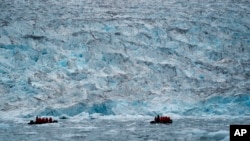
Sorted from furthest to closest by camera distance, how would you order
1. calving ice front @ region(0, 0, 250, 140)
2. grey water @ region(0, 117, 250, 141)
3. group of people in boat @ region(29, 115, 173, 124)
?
calving ice front @ region(0, 0, 250, 140), group of people in boat @ region(29, 115, 173, 124), grey water @ region(0, 117, 250, 141)

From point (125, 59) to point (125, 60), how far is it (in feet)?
0.20

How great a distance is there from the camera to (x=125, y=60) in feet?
61.8

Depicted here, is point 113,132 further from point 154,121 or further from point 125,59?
point 125,59

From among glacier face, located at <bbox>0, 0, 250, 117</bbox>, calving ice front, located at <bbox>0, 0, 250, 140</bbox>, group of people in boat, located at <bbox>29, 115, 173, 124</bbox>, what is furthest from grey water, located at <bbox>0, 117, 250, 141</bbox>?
glacier face, located at <bbox>0, 0, 250, 117</bbox>

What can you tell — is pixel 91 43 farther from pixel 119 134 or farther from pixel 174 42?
pixel 119 134

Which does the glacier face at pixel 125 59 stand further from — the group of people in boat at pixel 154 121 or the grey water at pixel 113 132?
the grey water at pixel 113 132

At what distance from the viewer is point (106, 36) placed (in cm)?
2019

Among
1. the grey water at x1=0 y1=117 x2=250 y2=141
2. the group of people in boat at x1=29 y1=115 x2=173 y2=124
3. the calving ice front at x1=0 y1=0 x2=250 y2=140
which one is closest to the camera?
the grey water at x1=0 y1=117 x2=250 y2=141

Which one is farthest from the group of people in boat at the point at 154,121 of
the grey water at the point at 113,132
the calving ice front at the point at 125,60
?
the calving ice front at the point at 125,60

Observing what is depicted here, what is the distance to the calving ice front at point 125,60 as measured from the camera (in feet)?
54.5

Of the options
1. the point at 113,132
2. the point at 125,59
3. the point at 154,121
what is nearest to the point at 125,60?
the point at 125,59

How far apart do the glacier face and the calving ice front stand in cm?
4

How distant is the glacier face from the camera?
16672 mm

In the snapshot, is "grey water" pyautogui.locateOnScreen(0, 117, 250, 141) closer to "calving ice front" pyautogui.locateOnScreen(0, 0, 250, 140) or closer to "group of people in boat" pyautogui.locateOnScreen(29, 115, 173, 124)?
"group of people in boat" pyautogui.locateOnScreen(29, 115, 173, 124)
